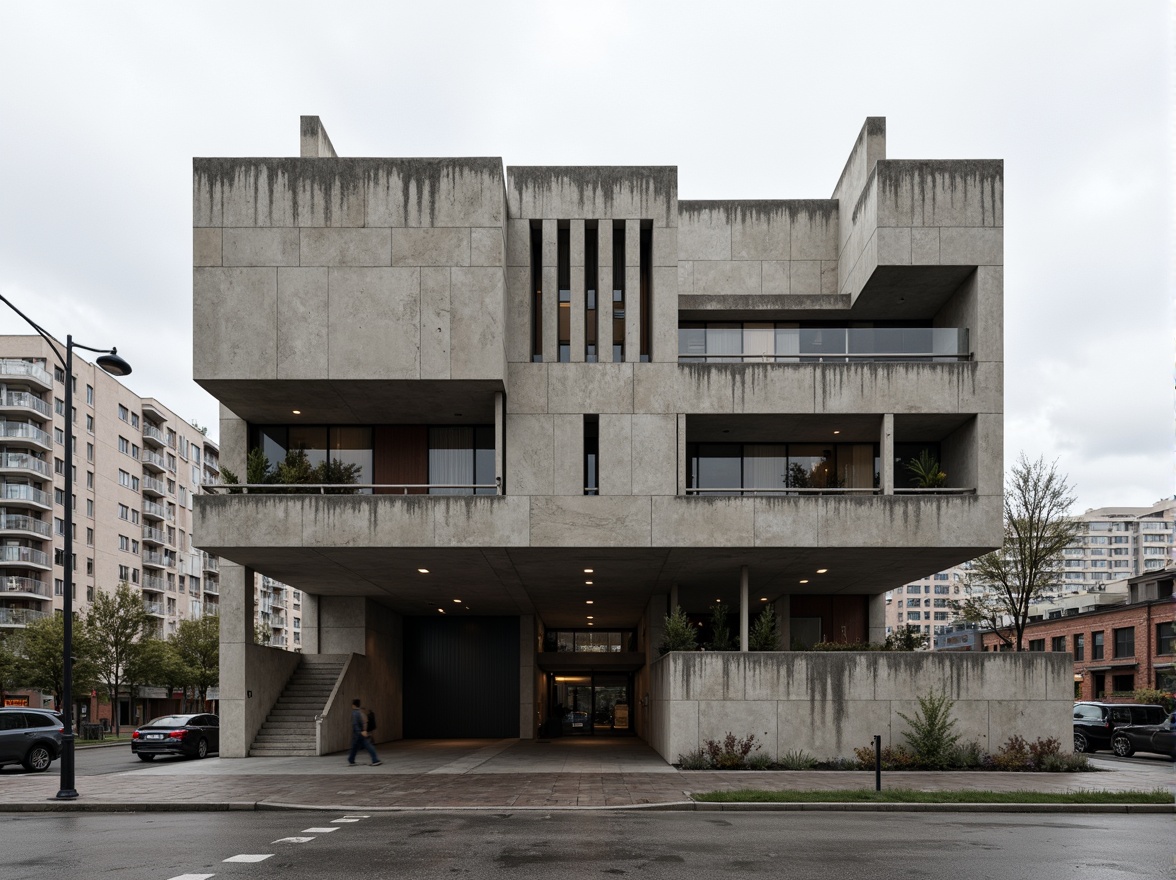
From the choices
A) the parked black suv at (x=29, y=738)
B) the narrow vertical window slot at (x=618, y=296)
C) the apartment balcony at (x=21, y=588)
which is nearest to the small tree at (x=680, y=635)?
the narrow vertical window slot at (x=618, y=296)

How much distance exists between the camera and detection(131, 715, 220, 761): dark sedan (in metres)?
28.6

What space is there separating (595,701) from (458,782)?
2547cm

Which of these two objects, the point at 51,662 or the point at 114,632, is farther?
the point at 114,632

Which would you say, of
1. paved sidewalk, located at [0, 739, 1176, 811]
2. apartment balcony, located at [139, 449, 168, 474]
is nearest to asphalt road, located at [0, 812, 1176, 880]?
paved sidewalk, located at [0, 739, 1176, 811]

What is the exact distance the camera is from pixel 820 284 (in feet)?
100

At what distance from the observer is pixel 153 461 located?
93250 millimetres

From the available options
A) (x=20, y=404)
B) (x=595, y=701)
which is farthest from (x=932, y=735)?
(x=20, y=404)

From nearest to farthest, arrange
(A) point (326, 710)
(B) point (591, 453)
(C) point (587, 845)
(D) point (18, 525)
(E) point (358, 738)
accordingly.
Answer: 1. (C) point (587, 845)
2. (E) point (358, 738)
3. (B) point (591, 453)
4. (A) point (326, 710)
5. (D) point (18, 525)

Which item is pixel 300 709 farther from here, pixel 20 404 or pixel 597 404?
pixel 20 404

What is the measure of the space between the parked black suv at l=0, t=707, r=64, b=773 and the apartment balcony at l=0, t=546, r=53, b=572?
52265mm

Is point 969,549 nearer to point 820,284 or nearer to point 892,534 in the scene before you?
point 892,534

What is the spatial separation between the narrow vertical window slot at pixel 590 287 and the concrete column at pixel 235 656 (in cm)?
1193

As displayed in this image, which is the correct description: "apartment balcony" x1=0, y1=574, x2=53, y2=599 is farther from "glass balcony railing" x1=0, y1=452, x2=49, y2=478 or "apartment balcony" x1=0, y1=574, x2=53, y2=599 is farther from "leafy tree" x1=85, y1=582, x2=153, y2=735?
"leafy tree" x1=85, y1=582, x2=153, y2=735

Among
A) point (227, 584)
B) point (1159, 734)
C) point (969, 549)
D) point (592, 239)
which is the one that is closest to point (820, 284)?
point (592, 239)
